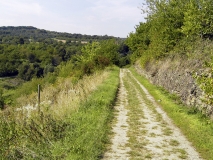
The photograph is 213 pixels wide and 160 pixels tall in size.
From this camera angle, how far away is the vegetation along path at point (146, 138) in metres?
6.67

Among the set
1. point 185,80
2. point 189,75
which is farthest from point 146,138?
point 185,80

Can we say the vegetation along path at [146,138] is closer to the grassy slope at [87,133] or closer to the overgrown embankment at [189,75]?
the grassy slope at [87,133]

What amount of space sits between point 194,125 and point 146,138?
2.28 m

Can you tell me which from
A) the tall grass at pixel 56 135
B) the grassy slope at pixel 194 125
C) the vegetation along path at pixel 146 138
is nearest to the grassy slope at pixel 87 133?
the tall grass at pixel 56 135

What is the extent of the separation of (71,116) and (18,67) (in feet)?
312

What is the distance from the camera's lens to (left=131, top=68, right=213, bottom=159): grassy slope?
23.8ft

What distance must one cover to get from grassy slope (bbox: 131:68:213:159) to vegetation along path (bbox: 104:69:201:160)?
0.23m

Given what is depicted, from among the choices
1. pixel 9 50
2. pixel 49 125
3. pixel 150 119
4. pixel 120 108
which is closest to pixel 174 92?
pixel 120 108

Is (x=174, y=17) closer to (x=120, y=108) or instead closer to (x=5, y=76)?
(x=120, y=108)

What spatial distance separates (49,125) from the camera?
8414 millimetres

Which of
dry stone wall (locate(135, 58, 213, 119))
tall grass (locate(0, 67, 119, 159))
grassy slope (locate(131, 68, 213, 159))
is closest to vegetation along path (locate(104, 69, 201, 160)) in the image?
grassy slope (locate(131, 68, 213, 159))

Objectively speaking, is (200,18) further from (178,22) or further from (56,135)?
(56,135)

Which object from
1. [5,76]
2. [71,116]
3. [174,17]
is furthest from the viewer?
[5,76]

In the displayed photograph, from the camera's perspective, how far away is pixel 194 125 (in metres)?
9.17
